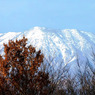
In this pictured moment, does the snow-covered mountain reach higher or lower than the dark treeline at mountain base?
higher

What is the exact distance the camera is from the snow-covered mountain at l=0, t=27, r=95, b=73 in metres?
131

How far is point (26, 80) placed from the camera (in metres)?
5.84

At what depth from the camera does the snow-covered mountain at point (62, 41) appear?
431 ft

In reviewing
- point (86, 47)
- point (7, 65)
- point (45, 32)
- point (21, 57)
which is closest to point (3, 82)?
point (7, 65)

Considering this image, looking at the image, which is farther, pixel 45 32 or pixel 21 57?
pixel 45 32

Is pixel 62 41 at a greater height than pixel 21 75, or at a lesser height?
greater

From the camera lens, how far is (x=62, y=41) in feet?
474

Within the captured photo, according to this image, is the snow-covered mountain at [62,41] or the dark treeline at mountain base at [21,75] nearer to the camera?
the dark treeline at mountain base at [21,75]

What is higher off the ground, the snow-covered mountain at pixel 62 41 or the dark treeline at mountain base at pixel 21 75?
the snow-covered mountain at pixel 62 41

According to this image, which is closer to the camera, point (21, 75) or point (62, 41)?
point (21, 75)

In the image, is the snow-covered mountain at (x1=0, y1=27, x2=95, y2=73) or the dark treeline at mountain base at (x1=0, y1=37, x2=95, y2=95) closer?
the dark treeline at mountain base at (x1=0, y1=37, x2=95, y2=95)

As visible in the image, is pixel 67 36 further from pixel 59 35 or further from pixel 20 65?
pixel 20 65

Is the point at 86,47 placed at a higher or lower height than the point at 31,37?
lower

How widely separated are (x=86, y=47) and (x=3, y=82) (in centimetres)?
13980
